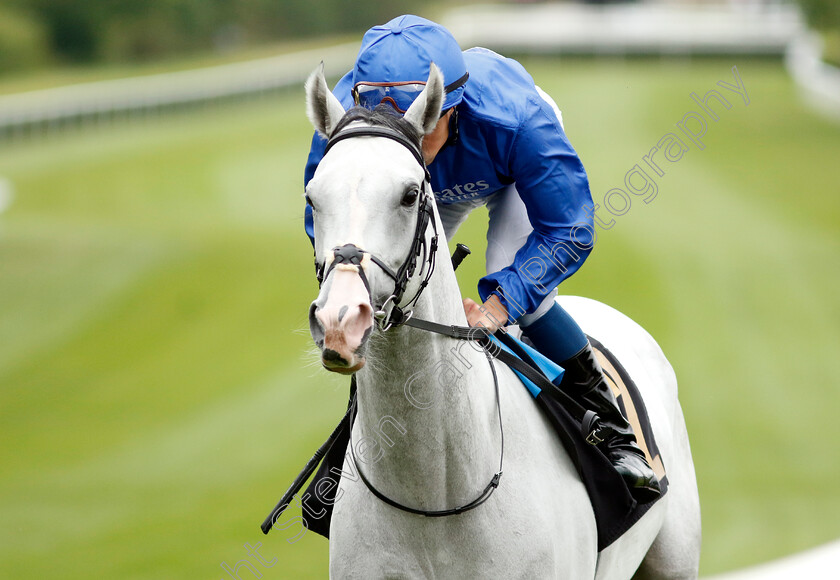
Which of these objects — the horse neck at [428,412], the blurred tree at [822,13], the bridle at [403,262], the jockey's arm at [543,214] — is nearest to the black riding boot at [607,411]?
the jockey's arm at [543,214]

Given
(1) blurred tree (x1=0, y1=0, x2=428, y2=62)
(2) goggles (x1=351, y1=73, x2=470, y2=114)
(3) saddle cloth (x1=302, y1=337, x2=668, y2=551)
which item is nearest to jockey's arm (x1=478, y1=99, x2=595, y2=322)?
(3) saddle cloth (x1=302, y1=337, x2=668, y2=551)

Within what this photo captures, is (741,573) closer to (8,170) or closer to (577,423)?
(577,423)

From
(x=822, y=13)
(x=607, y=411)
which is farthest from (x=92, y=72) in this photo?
(x=607, y=411)

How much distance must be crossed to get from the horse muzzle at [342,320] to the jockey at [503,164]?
646 mm

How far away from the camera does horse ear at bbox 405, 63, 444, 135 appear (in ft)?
8.46

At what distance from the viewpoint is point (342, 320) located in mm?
2232

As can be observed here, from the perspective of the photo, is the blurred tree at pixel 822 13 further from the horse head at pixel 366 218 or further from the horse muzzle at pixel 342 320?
the horse muzzle at pixel 342 320

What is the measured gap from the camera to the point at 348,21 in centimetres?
5262

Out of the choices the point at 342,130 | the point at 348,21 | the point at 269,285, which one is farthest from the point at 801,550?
the point at 348,21

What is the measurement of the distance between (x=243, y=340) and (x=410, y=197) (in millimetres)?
9822

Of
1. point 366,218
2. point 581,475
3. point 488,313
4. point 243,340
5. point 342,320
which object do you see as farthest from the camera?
point 243,340

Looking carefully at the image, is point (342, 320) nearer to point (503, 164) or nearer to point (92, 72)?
point (503, 164)

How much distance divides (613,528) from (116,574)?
486cm

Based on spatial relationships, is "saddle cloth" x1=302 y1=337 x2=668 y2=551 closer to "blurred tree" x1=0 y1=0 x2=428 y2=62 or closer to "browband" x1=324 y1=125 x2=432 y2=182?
"browband" x1=324 y1=125 x2=432 y2=182
